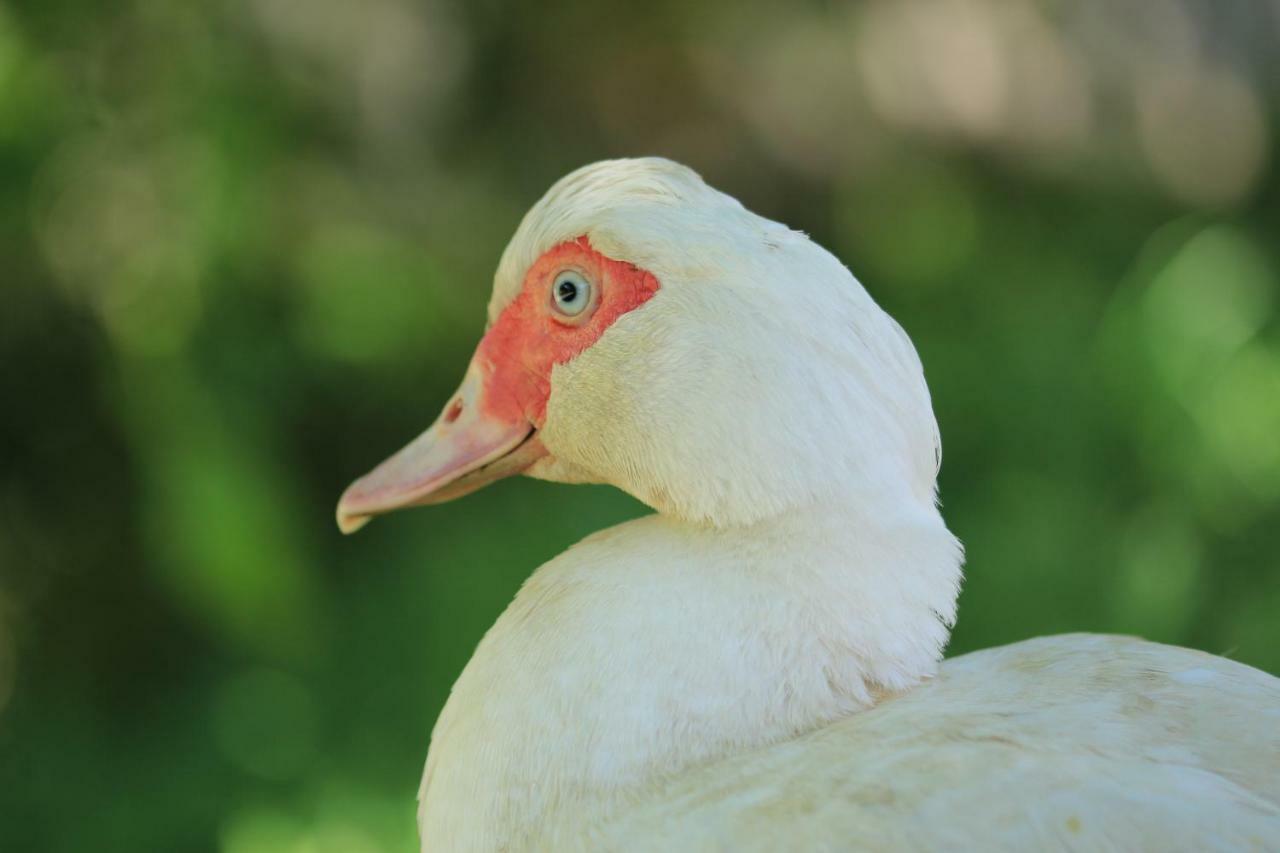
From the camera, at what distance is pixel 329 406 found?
3.88m

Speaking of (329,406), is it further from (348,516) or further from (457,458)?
(457,458)

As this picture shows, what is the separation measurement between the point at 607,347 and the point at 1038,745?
72 centimetres

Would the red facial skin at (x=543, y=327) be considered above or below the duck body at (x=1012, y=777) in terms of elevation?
above

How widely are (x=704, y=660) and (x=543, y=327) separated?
52 cm

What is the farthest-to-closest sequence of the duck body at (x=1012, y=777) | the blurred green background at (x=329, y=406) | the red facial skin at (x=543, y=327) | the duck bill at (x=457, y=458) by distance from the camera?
1. the blurred green background at (x=329, y=406)
2. the duck bill at (x=457, y=458)
3. the red facial skin at (x=543, y=327)
4. the duck body at (x=1012, y=777)

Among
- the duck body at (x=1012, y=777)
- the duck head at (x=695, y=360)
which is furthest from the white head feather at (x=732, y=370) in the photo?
the duck body at (x=1012, y=777)

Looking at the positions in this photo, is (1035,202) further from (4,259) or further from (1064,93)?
(4,259)

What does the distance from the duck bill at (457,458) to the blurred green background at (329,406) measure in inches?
61.4

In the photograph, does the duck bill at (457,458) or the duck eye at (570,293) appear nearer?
the duck eye at (570,293)

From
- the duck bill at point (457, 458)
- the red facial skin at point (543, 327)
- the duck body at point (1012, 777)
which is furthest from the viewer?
the duck bill at point (457, 458)

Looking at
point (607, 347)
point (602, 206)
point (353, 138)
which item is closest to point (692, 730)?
point (607, 347)

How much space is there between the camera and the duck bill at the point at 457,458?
1.89 meters

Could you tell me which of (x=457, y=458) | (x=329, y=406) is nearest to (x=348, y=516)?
(x=457, y=458)

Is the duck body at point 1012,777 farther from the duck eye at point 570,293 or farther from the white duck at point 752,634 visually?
the duck eye at point 570,293
